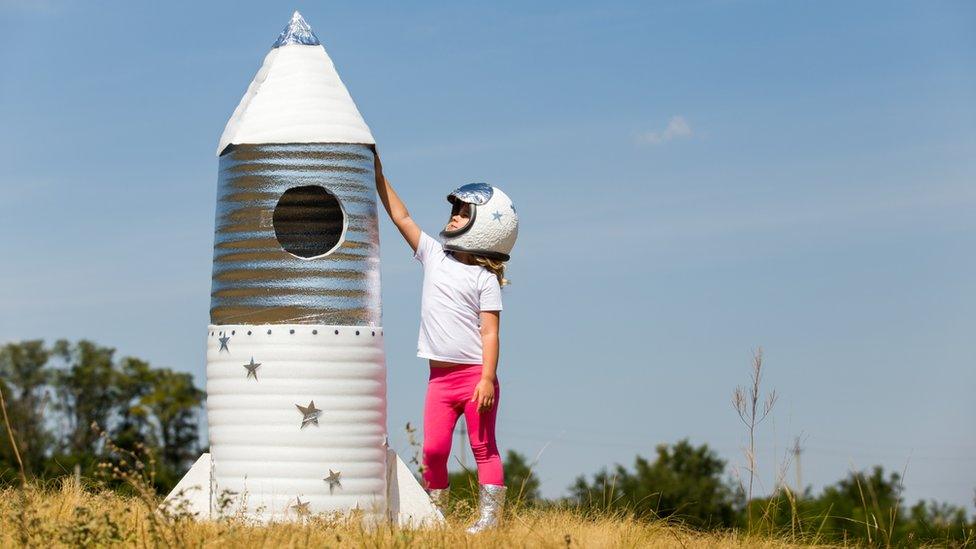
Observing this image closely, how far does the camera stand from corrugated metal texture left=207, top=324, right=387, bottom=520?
20.7 ft

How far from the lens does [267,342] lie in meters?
6.39

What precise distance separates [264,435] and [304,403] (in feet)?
0.86

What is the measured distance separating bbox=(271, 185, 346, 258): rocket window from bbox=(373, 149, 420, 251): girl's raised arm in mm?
293

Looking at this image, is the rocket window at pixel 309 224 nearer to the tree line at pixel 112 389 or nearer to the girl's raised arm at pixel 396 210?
the girl's raised arm at pixel 396 210

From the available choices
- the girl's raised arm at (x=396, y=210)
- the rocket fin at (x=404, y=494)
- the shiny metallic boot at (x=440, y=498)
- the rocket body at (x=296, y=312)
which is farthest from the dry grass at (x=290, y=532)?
the girl's raised arm at (x=396, y=210)

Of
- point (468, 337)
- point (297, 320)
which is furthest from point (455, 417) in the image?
point (297, 320)

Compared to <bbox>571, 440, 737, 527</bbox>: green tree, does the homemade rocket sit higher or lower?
higher

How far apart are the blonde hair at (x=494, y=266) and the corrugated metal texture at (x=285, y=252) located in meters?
0.58

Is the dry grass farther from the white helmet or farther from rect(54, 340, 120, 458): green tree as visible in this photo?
rect(54, 340, 120, 458): green tree

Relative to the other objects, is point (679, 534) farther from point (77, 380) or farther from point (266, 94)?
point (77, 380)

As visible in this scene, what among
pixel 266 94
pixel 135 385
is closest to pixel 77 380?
pixel 135 385

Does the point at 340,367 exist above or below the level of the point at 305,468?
above

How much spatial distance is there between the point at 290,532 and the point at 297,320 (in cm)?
136

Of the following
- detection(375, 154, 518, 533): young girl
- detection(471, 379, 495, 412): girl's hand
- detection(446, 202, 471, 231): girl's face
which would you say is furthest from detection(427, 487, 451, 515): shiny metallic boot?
detection(446, 202, 471, 231): girl's face
